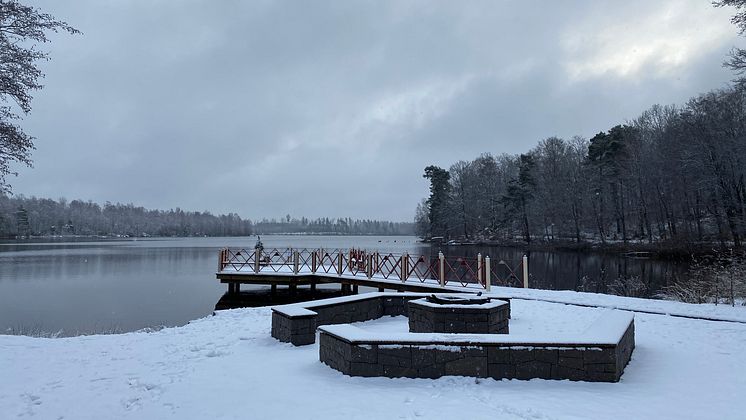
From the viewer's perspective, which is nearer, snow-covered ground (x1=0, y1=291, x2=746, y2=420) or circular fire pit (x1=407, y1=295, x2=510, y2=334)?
snow-covered ground (x1=0, y1=291, x2=746, y2=420)

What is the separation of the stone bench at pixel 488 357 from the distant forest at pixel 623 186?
504 inches

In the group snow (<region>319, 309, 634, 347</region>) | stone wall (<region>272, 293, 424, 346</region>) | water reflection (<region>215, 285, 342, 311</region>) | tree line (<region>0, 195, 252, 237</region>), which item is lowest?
water reflection (<region>215, 285, 342, 311</region>)

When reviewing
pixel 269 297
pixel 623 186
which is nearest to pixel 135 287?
pixel 269 297

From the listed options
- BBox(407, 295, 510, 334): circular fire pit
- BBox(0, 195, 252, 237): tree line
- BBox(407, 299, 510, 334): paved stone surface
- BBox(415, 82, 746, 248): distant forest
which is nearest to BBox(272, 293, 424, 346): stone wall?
BBox(407, 295, 510, 334): circular fire pit

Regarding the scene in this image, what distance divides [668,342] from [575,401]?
393 cm

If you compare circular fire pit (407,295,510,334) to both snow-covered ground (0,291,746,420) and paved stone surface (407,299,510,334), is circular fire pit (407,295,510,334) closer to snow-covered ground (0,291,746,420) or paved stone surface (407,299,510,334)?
paved stone surface (407,299,510,334)

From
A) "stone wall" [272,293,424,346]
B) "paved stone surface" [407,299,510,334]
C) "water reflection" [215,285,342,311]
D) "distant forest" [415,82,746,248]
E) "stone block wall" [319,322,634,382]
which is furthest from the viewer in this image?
"distant forest" [415,82,746,248]

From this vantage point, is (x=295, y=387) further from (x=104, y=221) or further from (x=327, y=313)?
(x=104, y=221)

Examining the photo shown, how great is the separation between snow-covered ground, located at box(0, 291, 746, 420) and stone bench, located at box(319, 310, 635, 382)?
0.14m

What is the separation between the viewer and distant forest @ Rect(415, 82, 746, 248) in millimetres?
27562

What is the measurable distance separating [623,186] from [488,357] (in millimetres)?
42224

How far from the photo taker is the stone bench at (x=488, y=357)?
5.33 m

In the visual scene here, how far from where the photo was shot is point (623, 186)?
4084 centimetres

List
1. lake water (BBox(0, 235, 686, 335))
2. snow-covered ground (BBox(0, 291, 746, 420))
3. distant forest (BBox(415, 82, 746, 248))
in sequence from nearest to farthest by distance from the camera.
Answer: snow-covered ground (BBox(0, 291, 746, 420))
lake water (BBox(0, 235, 686, 335))
distant forest (BBox(415, 82, 746, 248))
